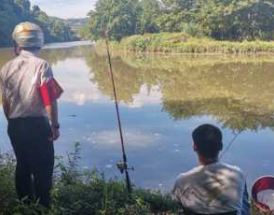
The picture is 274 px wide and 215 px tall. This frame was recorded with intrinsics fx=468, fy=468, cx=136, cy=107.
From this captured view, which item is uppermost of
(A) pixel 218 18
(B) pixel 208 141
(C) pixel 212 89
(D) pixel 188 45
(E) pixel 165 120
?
(A) pixel 218 18

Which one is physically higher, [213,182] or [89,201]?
[213,182]

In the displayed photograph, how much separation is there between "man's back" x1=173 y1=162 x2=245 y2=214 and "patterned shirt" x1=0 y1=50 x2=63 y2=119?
1.18 metres

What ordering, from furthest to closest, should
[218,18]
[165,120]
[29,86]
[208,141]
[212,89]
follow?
[218,18], [212,89], [165,120], [29,86], [208,141]

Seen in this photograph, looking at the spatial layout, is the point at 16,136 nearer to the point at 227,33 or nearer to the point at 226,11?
the point at 226,11

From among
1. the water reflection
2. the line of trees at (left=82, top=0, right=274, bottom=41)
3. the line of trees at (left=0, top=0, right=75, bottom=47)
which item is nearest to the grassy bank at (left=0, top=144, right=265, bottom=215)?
the water reflection

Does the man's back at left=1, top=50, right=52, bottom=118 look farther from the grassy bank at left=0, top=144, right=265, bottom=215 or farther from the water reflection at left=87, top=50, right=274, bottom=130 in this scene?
the water reflection at left=87, top=50, right=274, bottom=130

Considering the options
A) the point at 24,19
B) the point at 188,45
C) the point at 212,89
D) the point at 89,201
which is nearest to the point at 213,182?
the point at 89,201

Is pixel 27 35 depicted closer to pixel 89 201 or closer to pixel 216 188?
pixel 89 201

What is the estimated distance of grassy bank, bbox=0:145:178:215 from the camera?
3.15 m

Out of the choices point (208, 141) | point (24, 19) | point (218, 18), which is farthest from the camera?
point (24, 19)

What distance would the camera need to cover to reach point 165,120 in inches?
398

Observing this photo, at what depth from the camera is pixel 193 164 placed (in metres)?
6.53

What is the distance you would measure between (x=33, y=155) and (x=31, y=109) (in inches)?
11.6

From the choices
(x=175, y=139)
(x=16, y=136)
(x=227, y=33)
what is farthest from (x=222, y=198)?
(x=227, y=33)
